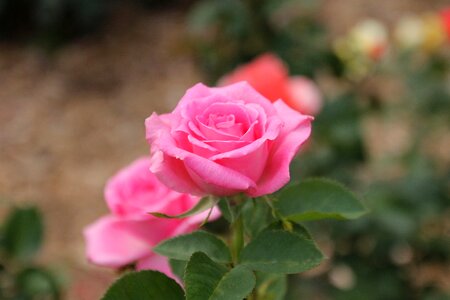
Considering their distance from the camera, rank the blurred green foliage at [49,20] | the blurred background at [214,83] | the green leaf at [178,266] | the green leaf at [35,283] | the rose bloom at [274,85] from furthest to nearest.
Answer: the blurred green foliage at [49,20] < the blurred background at [214,83] < the rose bloom at [274,85] < the green leaf at [35,283] < the green leaf at [178,266]

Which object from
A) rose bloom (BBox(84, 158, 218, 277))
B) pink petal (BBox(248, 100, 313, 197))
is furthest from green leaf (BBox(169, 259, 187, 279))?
pink petal (BBox(248, 100, 313, 197))

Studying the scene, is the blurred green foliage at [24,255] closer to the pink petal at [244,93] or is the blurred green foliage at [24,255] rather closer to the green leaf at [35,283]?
the green leaf at [35,283]

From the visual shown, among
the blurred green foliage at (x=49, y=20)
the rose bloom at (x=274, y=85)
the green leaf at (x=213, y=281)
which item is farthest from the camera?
the blurred green foliage at (x=49, y=20)

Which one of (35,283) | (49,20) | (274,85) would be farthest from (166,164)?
(49,20)

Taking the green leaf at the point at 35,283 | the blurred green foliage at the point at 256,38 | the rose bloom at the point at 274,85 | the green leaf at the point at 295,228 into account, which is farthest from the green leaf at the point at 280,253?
the blurred green foliage at the point at 256,38

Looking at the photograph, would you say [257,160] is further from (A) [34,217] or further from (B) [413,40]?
(B) [413,40]

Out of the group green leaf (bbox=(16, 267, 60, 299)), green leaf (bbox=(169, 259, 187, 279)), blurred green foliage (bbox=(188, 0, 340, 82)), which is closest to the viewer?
green leaf (bbox=(169, 259, 187, 279))

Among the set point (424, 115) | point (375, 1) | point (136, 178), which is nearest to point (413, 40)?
point (424, 115)

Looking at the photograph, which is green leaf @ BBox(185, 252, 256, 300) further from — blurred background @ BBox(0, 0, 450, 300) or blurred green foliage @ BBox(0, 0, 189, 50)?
blurred green foliage @ BBox(0, 0, 189, 50)

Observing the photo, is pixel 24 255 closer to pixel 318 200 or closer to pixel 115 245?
pixel 115 245
